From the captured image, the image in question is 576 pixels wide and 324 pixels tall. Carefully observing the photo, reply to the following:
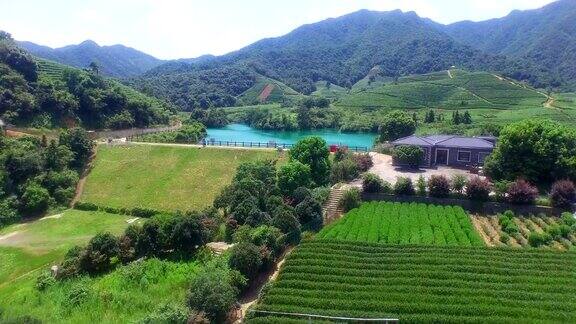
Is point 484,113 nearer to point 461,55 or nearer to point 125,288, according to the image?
point 125,288

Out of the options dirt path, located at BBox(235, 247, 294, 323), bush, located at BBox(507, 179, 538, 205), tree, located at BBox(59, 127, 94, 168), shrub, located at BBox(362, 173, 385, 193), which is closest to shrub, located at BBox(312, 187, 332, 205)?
shrub, located at BBox(362, 173, 385, 193)

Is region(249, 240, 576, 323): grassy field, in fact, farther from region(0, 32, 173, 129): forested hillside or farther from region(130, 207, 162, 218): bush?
region(0, 32, 173, 129): forested hillside

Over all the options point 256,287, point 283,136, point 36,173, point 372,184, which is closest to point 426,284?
point 256,287

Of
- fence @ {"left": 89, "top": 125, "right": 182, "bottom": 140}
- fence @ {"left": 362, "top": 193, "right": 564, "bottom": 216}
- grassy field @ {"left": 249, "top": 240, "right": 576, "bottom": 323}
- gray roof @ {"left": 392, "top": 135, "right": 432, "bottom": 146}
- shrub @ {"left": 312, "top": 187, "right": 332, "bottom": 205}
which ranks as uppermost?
gray roof @ {"left": 392, "top": 135, "right": 432, "bottom": 146}

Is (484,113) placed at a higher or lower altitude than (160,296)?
higher

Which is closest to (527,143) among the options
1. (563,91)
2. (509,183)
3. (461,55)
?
(509,183)

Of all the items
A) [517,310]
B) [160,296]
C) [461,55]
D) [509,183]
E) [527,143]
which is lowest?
[160,296]
